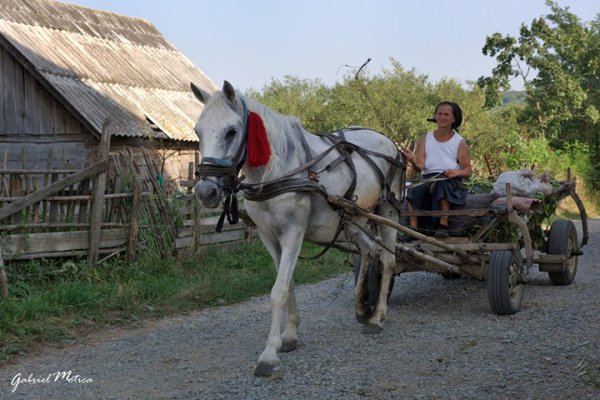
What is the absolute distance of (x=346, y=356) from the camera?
5711 millimetres

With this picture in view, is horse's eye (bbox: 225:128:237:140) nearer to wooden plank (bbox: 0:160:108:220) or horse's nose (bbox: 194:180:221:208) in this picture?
horse's nose (bbox: 194:180:221:208)

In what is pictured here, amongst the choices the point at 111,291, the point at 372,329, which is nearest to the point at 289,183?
the point at 372,329

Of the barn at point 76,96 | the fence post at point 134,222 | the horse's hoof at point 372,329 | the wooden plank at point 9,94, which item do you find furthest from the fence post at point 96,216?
the wooden plank at point 9,94

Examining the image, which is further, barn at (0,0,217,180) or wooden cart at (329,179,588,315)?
barn at (0,0,217,180)

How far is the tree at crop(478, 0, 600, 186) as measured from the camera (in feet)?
86.4

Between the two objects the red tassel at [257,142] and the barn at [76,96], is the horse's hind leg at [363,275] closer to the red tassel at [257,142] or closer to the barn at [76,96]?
the red tassel at [257,142]

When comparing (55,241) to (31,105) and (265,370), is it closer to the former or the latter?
(265,370)

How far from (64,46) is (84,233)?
11.5m

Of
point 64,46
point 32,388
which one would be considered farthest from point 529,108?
point 32,388

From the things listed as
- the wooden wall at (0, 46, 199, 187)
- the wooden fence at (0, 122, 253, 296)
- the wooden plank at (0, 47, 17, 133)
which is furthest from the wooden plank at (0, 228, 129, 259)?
the wooden plank at (0, 47, 17, 133)

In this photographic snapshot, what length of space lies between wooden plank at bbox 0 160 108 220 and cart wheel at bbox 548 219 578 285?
5235 mm

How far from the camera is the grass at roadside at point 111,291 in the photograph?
655 centimetres

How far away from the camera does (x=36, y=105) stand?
1698 centimetres

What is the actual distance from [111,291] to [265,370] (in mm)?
3250
